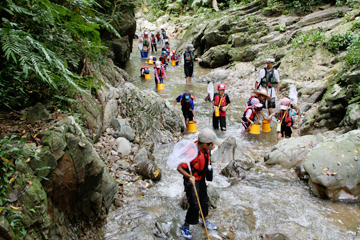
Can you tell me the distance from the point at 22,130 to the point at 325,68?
478 inches

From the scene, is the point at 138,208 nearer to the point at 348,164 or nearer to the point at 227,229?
the point at 227,229

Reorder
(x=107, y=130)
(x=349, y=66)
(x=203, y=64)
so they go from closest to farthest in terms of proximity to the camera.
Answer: (x=107, y=130)
(x=349, y=66)
(x=203, y=64)

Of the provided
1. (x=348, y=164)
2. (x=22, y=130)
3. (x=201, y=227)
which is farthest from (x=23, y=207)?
(x=348, y=164)

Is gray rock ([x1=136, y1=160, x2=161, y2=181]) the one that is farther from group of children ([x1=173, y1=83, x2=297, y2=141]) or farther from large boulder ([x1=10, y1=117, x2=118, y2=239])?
group of children ([x1=173, y1=83, x2=297, y2=141])

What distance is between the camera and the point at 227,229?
437cm

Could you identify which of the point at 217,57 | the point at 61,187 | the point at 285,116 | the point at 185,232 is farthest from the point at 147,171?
the point at 217,57

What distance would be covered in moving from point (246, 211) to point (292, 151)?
8.53 ft

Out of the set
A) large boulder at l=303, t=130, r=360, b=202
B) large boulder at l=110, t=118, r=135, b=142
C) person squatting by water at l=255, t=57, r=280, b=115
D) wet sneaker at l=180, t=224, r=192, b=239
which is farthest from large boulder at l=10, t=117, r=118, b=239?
person squatting by water at l=255, t=57, r=280, b=115

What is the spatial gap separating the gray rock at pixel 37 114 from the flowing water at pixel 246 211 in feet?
6.70

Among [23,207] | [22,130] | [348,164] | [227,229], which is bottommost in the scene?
[227,229]

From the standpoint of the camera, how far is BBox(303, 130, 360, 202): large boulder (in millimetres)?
5062

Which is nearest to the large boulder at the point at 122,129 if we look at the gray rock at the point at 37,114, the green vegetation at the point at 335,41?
the gray rock at the point at 37,114

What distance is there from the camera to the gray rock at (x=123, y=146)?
6137 millimetres

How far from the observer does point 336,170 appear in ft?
17.0
